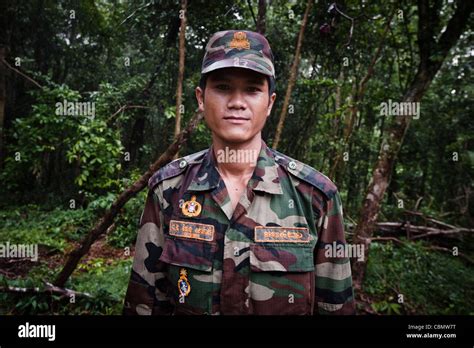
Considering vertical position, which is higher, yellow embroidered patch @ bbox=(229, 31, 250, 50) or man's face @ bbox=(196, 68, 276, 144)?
yellow embroidered patch @ bbox=(229, 31, 250, 50)

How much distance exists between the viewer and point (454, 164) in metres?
4.65

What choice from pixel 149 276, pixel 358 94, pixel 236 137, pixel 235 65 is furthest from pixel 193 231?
pixel 358 94

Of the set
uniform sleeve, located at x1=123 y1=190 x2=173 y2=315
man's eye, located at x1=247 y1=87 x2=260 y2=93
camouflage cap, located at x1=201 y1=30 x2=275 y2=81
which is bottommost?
uniform sleeve, located at x1=123 y1=190 x2=173 y2=315

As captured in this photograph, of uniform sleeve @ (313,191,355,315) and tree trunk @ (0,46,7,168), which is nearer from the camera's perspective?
uniform sleeve @ (313,191,355,315)

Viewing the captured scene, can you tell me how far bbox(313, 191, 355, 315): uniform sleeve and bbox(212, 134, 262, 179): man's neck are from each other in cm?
37

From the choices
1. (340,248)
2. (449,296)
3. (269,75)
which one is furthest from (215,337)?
(449,296)

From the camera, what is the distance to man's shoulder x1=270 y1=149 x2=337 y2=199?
1.45 metres

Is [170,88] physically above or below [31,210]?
above

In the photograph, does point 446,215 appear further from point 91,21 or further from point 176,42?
point 91,21

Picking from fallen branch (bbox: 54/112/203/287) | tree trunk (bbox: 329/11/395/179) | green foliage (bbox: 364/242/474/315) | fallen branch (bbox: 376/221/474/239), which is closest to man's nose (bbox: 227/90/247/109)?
fallen branch (bbox: 54/112/203/287)

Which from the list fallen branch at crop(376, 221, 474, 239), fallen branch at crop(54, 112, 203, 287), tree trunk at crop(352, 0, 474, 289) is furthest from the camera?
fallen branch at crop(376, 221, 474, 239)

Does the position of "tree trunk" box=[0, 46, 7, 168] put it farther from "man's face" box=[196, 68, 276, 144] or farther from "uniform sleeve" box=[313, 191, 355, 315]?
"uniform sleeve" box=[313, 191, 355, 315]

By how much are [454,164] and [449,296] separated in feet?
6.91

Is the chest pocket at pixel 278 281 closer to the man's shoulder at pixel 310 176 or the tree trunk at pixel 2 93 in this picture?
the man's shoulder at pixel 310 176
